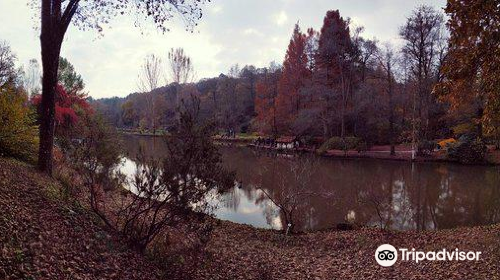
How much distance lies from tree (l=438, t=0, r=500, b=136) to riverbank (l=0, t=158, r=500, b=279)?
2.97 m

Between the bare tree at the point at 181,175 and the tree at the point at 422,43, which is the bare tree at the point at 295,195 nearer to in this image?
the bare tree at the point at 181,175

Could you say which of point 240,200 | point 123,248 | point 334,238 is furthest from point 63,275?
point 240,200

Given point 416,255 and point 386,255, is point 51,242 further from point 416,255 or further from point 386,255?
point 416,255

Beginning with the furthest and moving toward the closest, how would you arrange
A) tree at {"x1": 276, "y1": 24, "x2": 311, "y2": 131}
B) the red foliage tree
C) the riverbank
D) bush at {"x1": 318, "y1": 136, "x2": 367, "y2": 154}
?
1. tree at {"x1": 276, "y1": 24, "x2": 311, "y2": 131}
2. bush at {"x1": 318, "y1": 136, "x2": 367, "y2": 154}
3. the red foliage tree
4. the riverbank

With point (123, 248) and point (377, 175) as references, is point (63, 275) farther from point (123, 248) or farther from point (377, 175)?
point (377, 175)

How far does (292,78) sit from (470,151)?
20.2 meters

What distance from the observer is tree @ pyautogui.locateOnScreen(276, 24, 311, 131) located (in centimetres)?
3966

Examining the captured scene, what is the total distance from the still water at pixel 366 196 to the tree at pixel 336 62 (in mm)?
10936

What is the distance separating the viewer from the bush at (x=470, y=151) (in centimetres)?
2405

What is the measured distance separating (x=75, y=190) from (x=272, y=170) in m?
15.0

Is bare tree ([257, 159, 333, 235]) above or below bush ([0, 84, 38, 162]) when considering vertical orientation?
below

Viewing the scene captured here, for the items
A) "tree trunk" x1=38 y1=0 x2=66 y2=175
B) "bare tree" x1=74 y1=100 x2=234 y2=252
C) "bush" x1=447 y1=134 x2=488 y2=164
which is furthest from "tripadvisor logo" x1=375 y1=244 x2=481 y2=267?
"bush" x1=447 y1=134 x2=488 y2=164

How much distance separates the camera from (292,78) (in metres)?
39.9

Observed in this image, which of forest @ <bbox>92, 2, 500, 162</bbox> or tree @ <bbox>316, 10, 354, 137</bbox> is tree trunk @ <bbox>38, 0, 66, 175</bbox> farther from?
tree @ <bbox>316, 10, 354, 137</bbox>
